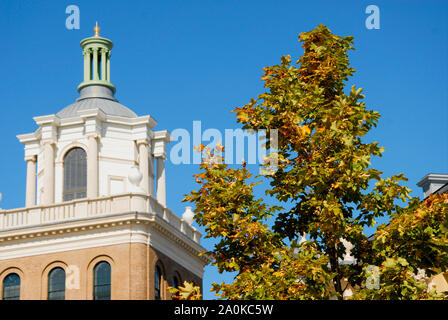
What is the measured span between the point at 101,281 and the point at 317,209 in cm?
2150

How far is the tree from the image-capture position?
28281 mm

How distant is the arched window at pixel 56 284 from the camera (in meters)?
50.0

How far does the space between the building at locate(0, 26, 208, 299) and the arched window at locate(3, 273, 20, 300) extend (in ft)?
0.15

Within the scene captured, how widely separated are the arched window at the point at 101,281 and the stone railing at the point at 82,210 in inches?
93.8

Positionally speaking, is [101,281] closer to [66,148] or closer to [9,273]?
[9,273]

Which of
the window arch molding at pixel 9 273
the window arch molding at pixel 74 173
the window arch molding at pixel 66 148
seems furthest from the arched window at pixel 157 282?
the window arch molding at pixel 66 148

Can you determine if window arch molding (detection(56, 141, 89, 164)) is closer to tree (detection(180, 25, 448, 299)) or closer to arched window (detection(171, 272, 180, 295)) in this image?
arched window (detection(171, 272, 180, 295))

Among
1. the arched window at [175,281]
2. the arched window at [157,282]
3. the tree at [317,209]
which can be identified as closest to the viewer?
the tree at [317,209]

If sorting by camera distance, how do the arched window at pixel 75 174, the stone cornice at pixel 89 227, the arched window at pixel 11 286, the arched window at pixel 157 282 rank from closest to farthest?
the stone cornice at pixel 89 227, the arched window at pixel 157 282, the arched window at pixel 11 286, the arched window at pixel 75 174

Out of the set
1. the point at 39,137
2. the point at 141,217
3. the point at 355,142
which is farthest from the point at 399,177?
the point at 39,137

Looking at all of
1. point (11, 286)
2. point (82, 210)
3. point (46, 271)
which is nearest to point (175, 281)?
point (82, 210)

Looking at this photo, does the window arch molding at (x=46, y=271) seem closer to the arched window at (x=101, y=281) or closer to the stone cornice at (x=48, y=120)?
the arched window at (x=101, y=281)

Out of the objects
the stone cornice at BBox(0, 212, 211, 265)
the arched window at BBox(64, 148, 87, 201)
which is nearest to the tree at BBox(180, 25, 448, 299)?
the stone cornice at BBox(0, 212, 211, 265)

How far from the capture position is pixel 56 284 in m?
50.3
